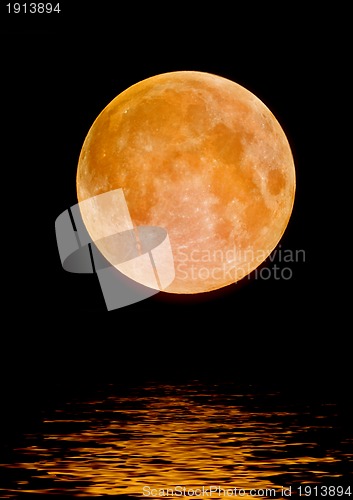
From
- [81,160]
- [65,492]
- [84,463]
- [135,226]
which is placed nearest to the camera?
[65,492]

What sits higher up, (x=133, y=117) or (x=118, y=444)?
(x=133, y=117)

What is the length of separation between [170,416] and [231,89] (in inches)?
348

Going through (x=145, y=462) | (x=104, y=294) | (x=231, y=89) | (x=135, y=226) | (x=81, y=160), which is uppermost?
(x=231, y=89)

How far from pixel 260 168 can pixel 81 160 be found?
515 cm

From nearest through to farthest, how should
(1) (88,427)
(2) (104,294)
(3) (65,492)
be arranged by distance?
(3) (65,492)
(1) (88,427)
(2) (104,294)

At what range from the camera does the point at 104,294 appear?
2780 cm

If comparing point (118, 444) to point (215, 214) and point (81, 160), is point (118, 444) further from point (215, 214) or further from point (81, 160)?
point (81, 160)

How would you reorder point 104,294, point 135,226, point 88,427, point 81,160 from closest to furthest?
point 88,427, point 135,226, point 81,160, point 104,294

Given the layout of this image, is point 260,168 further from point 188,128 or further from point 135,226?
point 135,226

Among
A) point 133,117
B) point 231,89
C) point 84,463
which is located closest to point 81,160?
point 133,117

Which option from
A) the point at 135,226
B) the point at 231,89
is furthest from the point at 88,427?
the point at 231,89

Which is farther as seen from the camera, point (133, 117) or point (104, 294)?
point (104, 294)

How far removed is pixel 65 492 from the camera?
15891mm

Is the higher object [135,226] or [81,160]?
[81,160]
